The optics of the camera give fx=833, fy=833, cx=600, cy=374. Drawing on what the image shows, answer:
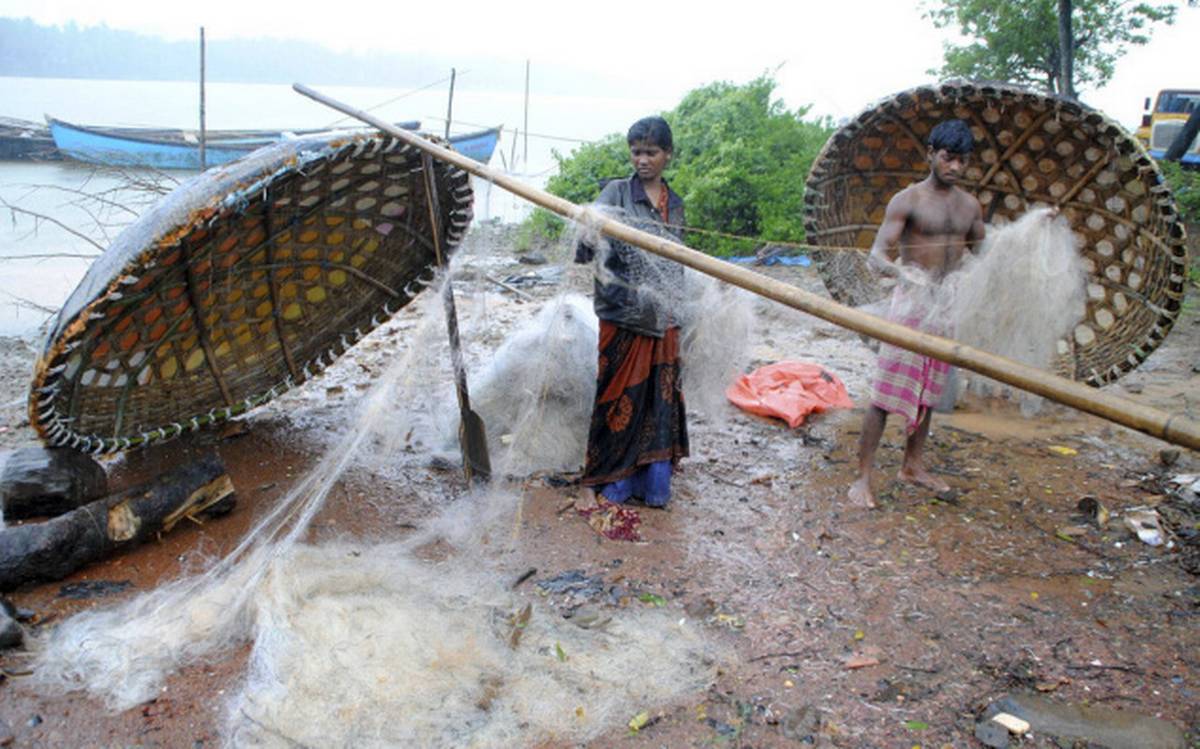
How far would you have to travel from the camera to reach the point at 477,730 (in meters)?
2.09

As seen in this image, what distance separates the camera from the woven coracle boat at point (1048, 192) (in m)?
3.45

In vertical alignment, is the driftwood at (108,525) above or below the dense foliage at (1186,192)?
below

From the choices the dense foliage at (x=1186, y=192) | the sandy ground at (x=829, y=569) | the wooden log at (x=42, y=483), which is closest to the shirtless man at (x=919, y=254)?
the sandy ground at (x=829, y=569)

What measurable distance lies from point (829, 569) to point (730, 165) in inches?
257

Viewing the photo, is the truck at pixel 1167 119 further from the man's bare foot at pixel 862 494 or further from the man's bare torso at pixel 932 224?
the man's bare foot at pixel 862 494

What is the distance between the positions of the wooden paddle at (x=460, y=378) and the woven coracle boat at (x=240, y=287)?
0.07 m

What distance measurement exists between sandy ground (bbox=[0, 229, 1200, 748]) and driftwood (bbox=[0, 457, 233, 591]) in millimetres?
68

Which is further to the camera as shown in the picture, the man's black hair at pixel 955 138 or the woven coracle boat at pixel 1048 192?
the woven coracle boat at pixel 1048 192

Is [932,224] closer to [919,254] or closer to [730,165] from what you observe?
[919,254]

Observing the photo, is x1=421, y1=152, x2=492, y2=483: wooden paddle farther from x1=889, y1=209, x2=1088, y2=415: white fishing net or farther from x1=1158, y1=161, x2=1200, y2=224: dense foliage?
x1=1158, y1=161, x2=1200, y2=224: dense foliage

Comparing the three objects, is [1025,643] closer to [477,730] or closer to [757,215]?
[477,730]

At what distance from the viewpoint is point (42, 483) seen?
9.63 feet

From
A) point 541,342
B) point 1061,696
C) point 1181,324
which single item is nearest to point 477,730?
point 1061,696

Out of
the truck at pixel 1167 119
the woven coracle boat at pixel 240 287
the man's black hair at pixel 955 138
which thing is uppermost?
the truck at pixel 1167 119
